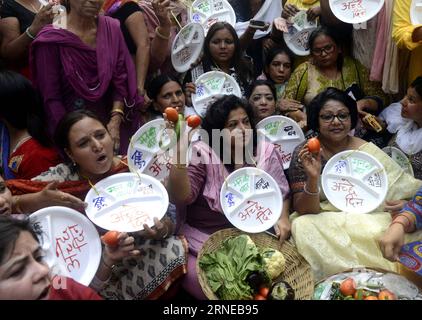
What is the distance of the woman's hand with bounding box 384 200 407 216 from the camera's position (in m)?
2.62

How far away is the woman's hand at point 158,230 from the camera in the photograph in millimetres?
→ 2224

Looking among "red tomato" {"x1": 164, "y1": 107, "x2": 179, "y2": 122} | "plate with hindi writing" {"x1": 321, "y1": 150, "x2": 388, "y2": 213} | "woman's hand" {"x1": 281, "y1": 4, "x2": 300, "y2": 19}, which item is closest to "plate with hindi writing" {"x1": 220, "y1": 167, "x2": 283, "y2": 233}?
"plate with hindi writing" {"x1": 321, "y1": 150, "x2": 388, "y2": 213}

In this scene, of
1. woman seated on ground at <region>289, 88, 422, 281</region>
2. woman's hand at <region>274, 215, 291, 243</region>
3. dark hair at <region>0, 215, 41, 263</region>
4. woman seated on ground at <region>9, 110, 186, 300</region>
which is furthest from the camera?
woman's hand at <region>274, 215, 291, 243</region>

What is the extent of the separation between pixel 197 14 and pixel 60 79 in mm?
1419

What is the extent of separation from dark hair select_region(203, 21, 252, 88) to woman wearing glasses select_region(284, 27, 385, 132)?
34 cm

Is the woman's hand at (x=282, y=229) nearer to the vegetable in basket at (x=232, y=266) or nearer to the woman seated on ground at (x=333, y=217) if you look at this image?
the woman seated on ground at (x=333, y=217)

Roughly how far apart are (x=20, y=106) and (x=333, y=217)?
183 cm

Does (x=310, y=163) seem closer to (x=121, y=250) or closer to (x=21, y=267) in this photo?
(x=121, y=250)

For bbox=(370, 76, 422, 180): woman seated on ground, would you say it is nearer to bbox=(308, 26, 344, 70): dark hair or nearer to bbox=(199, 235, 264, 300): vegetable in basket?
bbox=(308, 26, 344, 70): dark hair

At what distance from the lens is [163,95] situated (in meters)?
3.20

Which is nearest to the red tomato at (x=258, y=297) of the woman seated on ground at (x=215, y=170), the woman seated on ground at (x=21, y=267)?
the woman seated on ground at (x=215, y=170)

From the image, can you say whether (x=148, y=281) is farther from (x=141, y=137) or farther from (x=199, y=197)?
(x=141, y=137)

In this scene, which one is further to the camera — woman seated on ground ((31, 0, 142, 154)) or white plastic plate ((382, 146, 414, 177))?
white plastic plate ((382, 146, 414, 177))

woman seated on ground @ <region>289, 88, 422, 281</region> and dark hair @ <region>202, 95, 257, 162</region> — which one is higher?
dark hair @ <region>202, 95, 257, 162</region>
